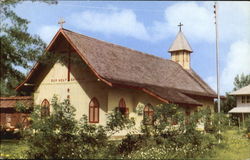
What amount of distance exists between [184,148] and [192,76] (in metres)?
28.2

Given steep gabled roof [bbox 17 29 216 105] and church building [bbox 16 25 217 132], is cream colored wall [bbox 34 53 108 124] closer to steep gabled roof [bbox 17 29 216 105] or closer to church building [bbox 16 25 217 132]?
church building [bbox 16 25 217 132]

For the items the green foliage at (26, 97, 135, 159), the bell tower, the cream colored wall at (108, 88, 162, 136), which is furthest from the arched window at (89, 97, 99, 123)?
the bell tower

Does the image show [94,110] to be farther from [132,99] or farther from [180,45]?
[180,45]

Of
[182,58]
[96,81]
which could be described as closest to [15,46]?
[96,81]

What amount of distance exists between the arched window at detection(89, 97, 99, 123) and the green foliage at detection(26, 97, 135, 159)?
47.5ft

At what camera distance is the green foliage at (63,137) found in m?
11.4

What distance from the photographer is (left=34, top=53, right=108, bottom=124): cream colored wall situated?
26.6 meters

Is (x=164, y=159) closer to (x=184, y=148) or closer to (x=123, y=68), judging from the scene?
(x=184, y=148)

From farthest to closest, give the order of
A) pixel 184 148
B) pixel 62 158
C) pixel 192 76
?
1. pixel 192 76
2. pixel 184 148
3. pixel 62 158

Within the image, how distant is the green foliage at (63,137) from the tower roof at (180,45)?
34.7 metres

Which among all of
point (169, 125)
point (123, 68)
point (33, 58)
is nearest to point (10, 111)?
point (123, 68)

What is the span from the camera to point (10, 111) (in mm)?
34594

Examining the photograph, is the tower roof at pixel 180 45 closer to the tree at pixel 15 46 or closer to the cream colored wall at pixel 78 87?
the cream colored wall at pixel 78 87

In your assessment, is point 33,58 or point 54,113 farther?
point 33,58
